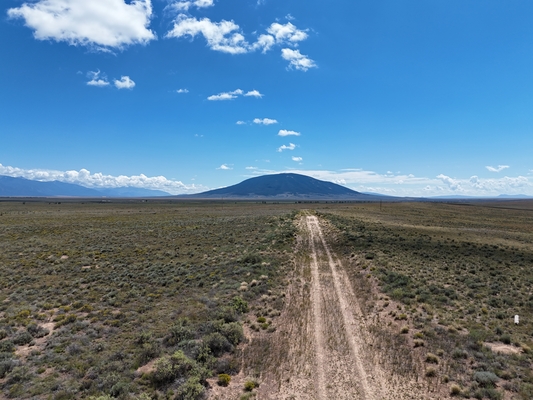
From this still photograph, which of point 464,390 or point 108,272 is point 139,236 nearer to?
point 108,272

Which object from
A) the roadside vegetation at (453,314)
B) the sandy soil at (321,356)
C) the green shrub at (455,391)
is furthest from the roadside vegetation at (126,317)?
the green shrub at (455,391)

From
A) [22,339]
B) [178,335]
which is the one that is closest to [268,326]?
Answer: [178,335]

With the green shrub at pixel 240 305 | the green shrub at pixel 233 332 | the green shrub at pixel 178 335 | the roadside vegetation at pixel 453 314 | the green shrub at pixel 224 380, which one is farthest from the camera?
the green shrub at pixel 240 305

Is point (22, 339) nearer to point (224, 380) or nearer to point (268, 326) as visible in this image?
point (224, 380)

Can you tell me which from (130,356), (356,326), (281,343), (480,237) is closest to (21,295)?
(130,356)

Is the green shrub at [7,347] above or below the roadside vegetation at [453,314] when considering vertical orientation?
below

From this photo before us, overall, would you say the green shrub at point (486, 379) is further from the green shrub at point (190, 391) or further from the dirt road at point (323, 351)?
the green shrub at point (190, 391)
